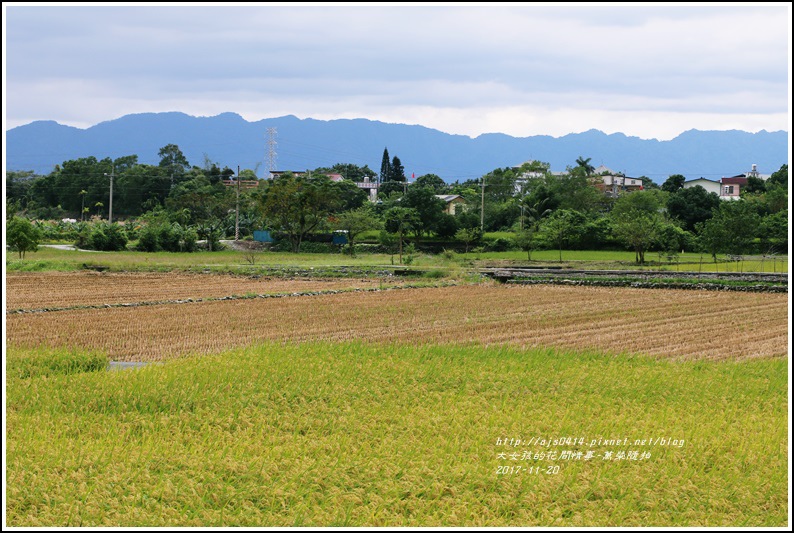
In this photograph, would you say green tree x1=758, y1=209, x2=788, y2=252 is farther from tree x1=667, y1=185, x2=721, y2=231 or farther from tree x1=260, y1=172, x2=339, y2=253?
tree x1=260, y1=172, x2=339, y2=253

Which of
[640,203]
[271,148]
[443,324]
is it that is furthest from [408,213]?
[271,148]

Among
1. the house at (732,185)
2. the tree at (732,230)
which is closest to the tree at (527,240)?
the tree at (732,230)

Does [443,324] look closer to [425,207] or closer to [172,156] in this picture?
[425,207]

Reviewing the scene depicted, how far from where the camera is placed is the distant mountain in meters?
11.6

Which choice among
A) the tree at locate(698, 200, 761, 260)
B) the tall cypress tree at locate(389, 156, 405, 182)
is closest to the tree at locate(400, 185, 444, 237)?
the tree at locate(698, 200, 761, 260)

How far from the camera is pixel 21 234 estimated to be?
31.1 m

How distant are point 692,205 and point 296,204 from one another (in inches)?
859

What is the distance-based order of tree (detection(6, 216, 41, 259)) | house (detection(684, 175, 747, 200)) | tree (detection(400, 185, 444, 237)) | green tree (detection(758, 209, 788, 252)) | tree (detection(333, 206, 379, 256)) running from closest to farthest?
tree (detection(6, 216, 41, 259)) < green tree (detection(758, 209, 788, 252)) < tree (detection(333, 206, 379, 256)) < tree (detection(400, 185, 444, 237)) < house (detection(684, 175, 747, 200))

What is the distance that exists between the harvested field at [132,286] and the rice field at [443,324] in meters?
2.17

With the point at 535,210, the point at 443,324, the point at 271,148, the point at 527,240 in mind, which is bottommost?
the point at 443,324

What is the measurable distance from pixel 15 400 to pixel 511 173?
60764mm

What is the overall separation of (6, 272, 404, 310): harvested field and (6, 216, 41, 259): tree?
3136 mm

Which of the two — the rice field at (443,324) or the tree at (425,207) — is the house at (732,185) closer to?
the tree at (425,207)

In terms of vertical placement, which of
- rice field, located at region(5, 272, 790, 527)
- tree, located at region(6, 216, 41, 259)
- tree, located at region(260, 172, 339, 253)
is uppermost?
tree, located at region(260, 172, 339, 253)
